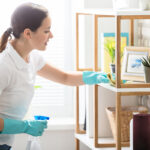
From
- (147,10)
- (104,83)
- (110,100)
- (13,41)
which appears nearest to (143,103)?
(110,100)

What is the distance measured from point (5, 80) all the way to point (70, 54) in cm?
98

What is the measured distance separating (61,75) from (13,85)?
0.37 metres

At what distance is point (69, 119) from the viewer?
317 centimetres

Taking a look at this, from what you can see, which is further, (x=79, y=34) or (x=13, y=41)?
(x=79, y=34)

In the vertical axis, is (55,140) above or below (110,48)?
below

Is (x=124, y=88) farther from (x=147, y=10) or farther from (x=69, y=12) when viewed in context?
(x=69, y=12)

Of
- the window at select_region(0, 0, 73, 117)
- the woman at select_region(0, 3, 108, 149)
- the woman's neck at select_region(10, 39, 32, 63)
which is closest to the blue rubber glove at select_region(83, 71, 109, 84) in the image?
the woman at select_region(0, 3, 108, 149)

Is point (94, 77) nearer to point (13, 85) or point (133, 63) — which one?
point (133, 63)

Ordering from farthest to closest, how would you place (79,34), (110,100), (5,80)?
(79,34) → (110,100) → (5,80)

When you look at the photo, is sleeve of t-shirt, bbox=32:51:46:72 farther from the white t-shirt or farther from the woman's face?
the woman's face

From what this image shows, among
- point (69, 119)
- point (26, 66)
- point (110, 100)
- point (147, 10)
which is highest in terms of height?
point (147, 10)

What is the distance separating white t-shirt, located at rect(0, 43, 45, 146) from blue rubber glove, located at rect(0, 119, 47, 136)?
0.10 m

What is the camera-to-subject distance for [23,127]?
7.83ft

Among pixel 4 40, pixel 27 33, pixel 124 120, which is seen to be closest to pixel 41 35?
pixel 27 33
